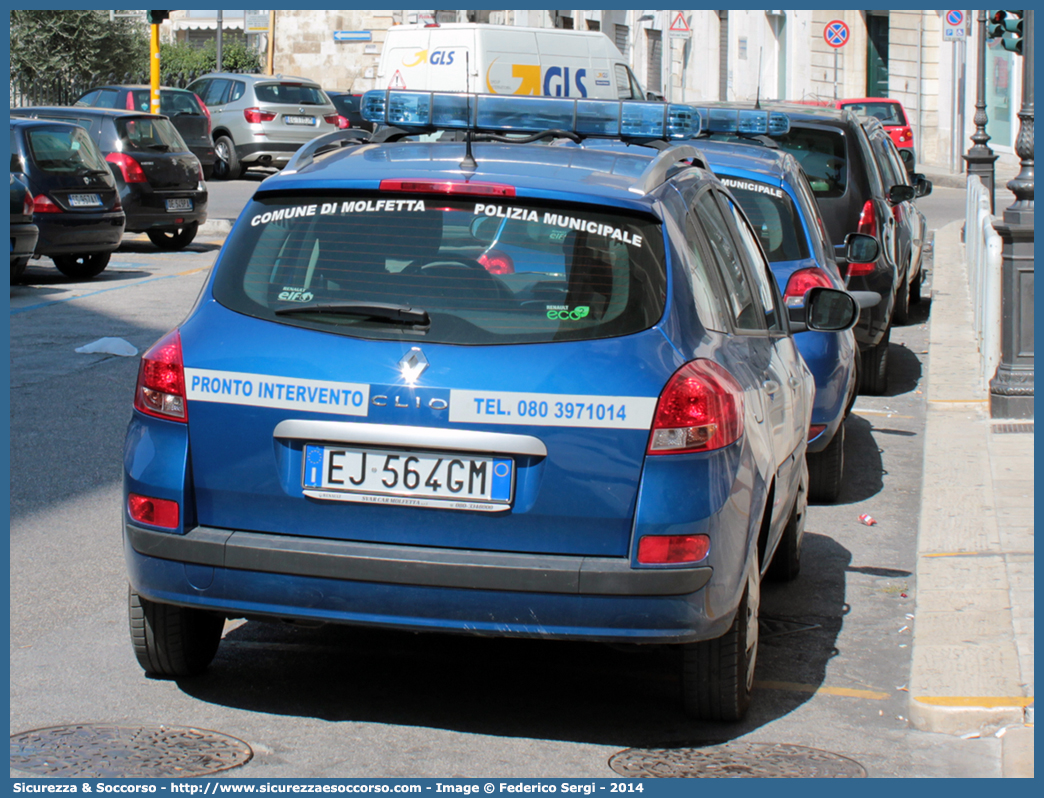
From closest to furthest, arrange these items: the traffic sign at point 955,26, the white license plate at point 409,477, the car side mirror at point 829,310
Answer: the white license plate at point 409,477 < the car side mirror at point 829,310 < the traffic sign at point 955,26

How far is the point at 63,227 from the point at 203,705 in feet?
39.1

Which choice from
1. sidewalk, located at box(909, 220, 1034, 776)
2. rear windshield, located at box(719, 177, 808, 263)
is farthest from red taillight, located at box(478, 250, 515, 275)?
rear windshield, located at box(719, 177, 808, 263)

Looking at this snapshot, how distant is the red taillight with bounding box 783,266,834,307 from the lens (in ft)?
24.3

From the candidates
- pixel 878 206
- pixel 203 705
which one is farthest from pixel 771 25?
pixel 203 705

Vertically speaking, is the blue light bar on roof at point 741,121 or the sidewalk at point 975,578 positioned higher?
the blue light bar on roof at point 741,121

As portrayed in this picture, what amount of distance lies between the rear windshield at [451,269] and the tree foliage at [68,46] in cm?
4641

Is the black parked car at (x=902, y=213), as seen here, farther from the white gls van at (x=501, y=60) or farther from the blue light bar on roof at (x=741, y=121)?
the white gls van at (x=501, y=60)

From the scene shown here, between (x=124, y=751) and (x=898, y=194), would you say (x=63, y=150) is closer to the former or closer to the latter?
(x=898, y=194)

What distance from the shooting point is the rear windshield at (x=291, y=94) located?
30.2 m

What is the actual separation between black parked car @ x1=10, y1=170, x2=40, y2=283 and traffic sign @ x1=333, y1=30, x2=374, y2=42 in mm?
35101

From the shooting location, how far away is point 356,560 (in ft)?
12.8

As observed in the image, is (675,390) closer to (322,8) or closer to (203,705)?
(203,705)

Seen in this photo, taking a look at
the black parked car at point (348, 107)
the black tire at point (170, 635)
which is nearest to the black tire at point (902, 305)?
the black tire at point (170, 635)

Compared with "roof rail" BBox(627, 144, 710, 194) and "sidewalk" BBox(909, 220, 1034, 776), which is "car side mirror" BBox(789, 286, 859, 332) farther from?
"sidewalk" BBox(909, 220, 1034, 776)
